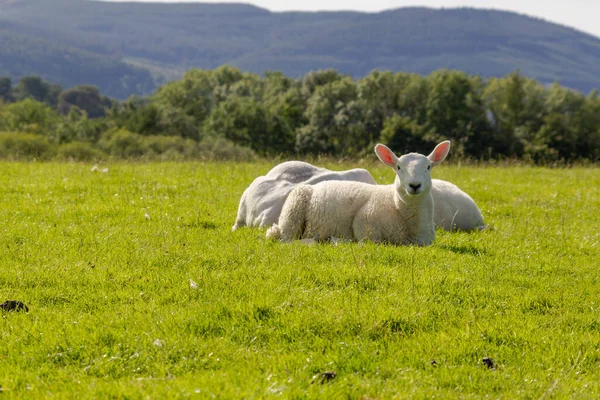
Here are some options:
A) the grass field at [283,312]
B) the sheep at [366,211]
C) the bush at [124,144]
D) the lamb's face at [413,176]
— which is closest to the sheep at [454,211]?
the grass field at [283,312]

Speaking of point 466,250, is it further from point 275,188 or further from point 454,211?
point 275,188

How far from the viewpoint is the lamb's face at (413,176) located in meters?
9.88

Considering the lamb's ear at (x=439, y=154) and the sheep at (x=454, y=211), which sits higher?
the lamb's ear at (x=439, y=154)

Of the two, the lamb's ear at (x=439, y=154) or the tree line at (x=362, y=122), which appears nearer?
the lamb's ear at (x=439, y=154)

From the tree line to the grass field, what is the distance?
4854cm

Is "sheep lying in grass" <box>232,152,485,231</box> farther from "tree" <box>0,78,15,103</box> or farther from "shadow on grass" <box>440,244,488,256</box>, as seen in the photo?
"tree" <box>0,78,15,103</box>

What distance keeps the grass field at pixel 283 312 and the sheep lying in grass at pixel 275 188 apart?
47cm

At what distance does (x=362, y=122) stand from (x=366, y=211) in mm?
74572

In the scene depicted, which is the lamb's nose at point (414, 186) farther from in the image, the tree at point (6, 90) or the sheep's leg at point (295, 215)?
the tree at point (6, 90)

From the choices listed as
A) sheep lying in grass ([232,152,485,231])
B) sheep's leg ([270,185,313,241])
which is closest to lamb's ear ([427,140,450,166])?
sheep lying in grass ([232,152,485,231])

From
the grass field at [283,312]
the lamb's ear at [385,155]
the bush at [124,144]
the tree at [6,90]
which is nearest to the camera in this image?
the grass field at [283,312]

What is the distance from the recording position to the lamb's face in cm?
988

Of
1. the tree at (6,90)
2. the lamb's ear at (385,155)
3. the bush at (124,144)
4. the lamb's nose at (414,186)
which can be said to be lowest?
the tree at (6,90)

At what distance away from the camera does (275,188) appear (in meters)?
12.1
